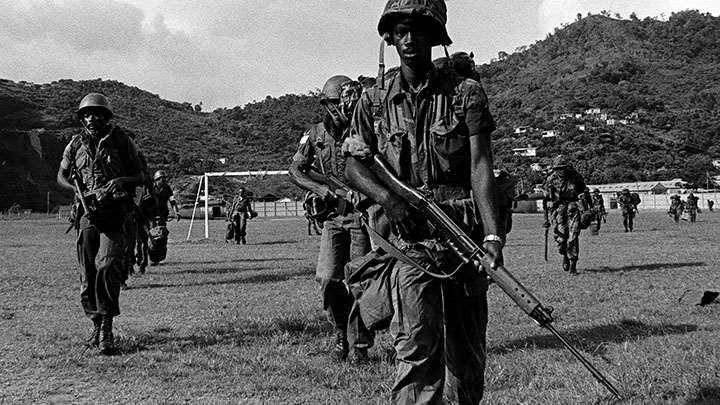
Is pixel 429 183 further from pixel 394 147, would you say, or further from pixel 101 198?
pixel 101 198

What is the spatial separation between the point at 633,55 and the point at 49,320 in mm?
204593

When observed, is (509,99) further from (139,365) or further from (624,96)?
(139,365)

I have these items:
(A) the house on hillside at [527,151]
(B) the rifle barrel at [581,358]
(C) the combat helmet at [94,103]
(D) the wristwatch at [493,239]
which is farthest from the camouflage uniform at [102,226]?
(A) the house on hillside at [527,151]

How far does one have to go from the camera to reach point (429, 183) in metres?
4.41

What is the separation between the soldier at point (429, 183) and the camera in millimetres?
4227

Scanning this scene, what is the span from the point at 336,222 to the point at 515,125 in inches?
5850

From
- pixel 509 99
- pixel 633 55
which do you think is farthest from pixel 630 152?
pixel 633 55

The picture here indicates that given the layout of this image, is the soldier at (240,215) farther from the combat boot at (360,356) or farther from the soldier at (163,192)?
the combat boot at (360,356)

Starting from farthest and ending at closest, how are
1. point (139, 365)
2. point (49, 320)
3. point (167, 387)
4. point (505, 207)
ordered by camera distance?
1. point (49, 320)
2. point (139, 365)
3. point (167, 387)
4. point (505, 207)

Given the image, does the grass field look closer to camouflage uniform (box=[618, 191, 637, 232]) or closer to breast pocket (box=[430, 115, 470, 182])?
breast pocket (box=[430, 115, 470, 182])

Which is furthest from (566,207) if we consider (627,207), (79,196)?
(627,207)

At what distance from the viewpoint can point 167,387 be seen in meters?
6.43

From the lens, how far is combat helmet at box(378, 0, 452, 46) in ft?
14.1

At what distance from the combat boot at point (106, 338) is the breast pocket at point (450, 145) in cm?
464
